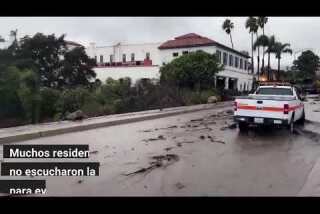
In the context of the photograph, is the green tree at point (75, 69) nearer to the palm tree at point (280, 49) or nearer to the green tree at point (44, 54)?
the green tree at point (44, 54)

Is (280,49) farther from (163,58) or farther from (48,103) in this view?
(48,103)

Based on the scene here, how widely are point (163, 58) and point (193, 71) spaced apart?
18.5 meters

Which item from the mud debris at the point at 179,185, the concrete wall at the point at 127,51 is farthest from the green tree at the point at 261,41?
the mud debris at the point at 179,185

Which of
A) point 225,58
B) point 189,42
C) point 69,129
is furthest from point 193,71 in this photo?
point 69,129

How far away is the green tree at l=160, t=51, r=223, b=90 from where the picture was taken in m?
38.9

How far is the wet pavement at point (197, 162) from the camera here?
7.49 m

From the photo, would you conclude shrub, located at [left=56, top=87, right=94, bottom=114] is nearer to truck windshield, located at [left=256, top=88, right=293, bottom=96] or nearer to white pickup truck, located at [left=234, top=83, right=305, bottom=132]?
truck windshield, located at [left=256, top=88, right=293, bottom=96]

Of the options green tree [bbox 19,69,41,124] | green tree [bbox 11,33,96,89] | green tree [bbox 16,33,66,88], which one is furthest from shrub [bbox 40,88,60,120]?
green tree [bbox 16,33,66,88]

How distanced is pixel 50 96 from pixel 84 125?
8354 mm

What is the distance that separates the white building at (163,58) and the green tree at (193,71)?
11.6 metres

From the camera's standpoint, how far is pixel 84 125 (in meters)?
16.9
